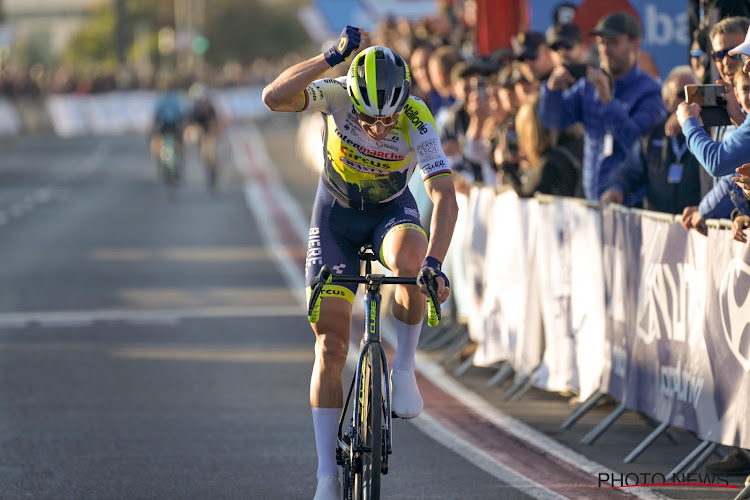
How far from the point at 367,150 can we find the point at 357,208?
294 mm

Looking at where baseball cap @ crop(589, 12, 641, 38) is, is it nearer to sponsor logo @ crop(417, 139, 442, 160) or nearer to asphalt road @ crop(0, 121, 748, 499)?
asphalt road @ crop(0, 121, 748, 499)

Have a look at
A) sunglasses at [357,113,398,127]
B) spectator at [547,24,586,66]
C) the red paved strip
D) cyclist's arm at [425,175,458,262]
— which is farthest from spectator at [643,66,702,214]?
sunglasses at [357,113,398,127]

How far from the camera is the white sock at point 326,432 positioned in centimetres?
740

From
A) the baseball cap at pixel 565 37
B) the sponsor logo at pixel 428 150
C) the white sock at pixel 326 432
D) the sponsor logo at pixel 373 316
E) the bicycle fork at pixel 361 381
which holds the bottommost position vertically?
the white sock at pixel 326 432

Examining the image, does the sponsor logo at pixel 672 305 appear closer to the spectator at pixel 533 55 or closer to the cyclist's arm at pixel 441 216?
the cyclist's arm at pixel 441 216

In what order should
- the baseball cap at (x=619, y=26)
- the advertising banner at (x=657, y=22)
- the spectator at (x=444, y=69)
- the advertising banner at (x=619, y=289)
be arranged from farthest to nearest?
the spectator at (x=444, y=69), the advertising banner at (x=657, y=22), the baseball cap at (x=619, y=26), the advertising banner at (x=619, y=289)

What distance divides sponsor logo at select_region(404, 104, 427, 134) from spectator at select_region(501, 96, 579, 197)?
4.15 m

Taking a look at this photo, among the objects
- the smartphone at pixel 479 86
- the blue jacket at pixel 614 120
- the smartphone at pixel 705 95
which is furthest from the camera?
the smartphone at pixel 479 86

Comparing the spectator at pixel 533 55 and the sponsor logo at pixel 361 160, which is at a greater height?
the spectator at pixel 533 55

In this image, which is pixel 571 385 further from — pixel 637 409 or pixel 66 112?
pixel 66 112

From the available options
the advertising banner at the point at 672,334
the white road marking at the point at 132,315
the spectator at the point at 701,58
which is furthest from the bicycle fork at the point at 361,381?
the white road marking at the point at 132,315

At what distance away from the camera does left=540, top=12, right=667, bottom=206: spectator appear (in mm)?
10711

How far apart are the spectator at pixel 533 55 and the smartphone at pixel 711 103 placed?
4829 mm

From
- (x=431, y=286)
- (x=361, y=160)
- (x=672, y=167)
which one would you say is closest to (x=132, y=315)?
(x=672, y=167)
